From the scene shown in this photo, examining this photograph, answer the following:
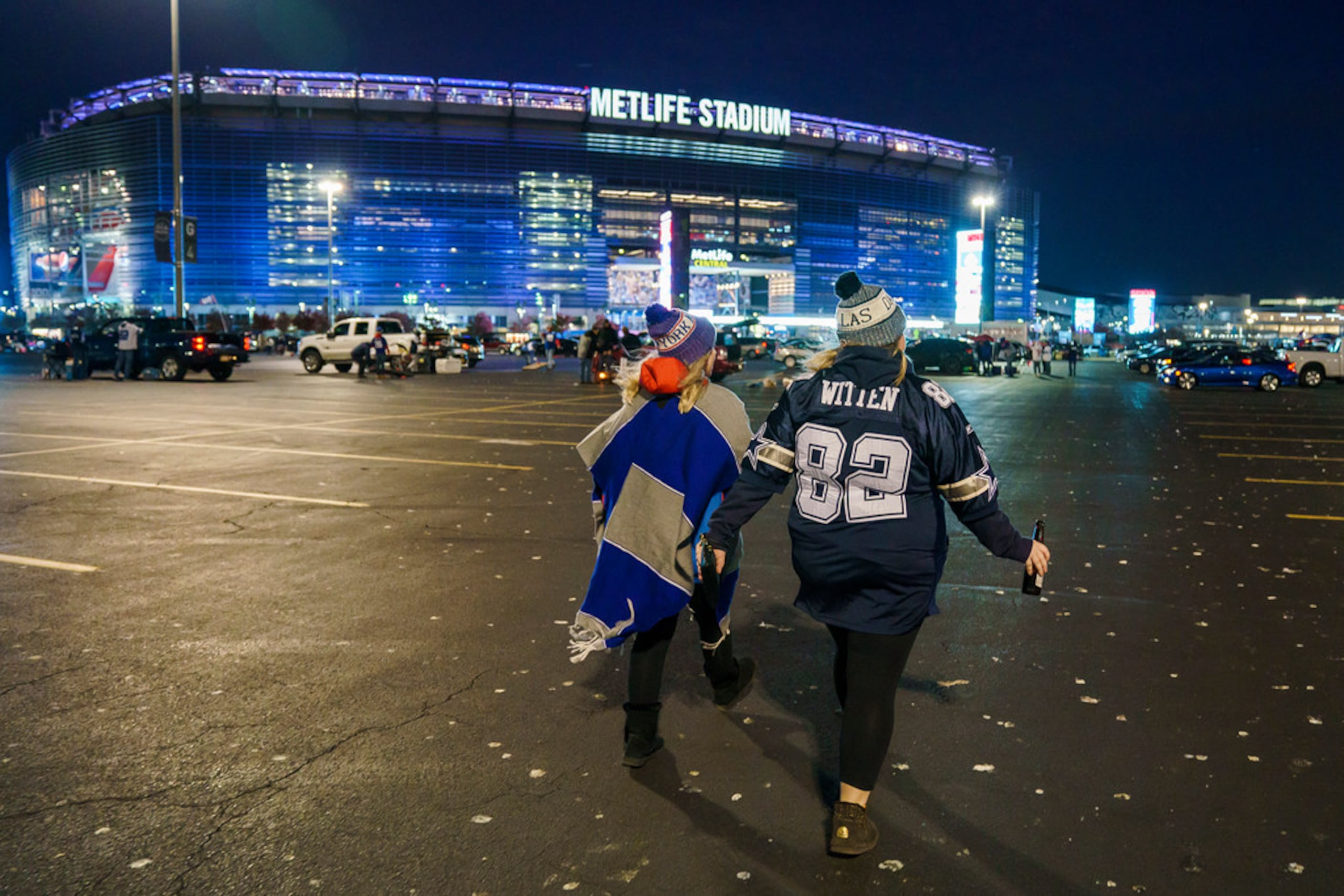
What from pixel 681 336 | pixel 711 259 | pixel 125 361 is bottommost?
pixel 681 336

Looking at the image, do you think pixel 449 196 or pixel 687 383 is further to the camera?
pixel 449 196

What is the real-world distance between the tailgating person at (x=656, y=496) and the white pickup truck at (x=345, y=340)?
35.0 meters

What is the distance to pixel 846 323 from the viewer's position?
3391 mm

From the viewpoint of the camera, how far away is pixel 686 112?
15288cm

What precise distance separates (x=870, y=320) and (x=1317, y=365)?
131ft

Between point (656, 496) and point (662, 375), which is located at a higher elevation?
point (662, 375)

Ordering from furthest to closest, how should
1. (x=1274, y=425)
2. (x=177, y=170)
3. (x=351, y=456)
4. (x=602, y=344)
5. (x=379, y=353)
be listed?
1. (x=379, y=353)
2. (x=602, y=344)
3. (x=177, y=170)
4. (x=1274, y=425)
5. (x=351, y=456)

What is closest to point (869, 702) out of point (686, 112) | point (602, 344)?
point (602, 344)

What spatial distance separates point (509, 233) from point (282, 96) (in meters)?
37.2

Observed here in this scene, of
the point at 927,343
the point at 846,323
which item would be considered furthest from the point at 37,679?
the point at 927,343

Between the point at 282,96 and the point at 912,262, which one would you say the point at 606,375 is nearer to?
the point at 282,96

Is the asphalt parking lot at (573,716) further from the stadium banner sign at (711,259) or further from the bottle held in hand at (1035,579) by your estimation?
the stadium banner sign at (711,259)

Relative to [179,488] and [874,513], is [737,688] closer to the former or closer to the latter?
[874,513]

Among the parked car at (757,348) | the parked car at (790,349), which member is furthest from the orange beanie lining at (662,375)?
the parked car at (757,348)
